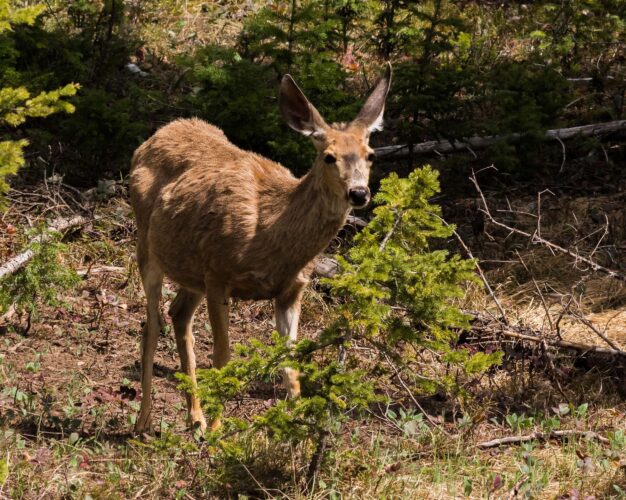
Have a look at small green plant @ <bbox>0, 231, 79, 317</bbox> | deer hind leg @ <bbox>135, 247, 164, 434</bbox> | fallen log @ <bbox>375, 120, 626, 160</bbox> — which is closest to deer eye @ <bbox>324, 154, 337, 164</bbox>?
deer hind leg @ <bbox>135, 247, 164, 434</bbox>

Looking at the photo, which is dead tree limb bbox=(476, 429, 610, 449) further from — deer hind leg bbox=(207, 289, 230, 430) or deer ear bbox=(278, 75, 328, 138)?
deer ear bbox=(278, 75, 328, 138)

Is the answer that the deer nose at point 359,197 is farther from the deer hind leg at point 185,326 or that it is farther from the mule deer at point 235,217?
the deer hind leg at point 185,326

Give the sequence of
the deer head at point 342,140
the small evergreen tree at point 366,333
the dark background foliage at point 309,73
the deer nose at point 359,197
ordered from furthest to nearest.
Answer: the dark background foliage at point 309,73 → the deer head at point 342,140 → the deer nose at point 359,197 → the small evergreen tree at point 366,333

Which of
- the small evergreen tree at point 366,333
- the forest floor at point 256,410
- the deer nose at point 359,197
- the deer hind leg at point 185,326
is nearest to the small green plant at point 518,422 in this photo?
the forest floor at point 256,410

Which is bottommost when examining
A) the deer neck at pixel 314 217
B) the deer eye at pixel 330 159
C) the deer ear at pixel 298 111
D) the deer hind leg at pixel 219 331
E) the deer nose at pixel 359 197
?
the deer hind leg at pixel 219 331

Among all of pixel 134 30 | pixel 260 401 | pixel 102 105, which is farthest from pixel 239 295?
pixel 134 30

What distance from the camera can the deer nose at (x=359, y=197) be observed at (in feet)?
20.4

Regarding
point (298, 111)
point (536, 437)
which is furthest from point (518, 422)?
point (298, 111)

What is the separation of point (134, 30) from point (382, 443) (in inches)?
314

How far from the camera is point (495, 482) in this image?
5477 millimetres

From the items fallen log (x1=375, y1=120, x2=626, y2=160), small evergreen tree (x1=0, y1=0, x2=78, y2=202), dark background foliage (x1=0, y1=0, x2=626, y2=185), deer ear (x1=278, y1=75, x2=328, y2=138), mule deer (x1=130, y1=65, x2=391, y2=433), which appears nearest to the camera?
small evergreen tree (x1=0, y1=0, x2=78, y2=202)

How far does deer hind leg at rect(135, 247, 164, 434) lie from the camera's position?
706 centimetres

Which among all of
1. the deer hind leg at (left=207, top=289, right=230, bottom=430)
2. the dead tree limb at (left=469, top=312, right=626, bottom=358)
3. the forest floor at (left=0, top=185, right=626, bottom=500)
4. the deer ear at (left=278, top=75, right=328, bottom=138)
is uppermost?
the deer ear at (left=278, top=75, right=328, bottom=138)

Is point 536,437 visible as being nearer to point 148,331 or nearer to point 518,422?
point 518,422
